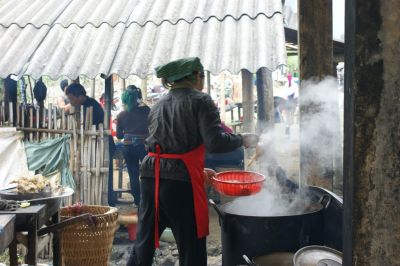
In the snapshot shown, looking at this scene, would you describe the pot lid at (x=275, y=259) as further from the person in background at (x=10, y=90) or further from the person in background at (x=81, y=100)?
the person in background at (x=10, y=90)

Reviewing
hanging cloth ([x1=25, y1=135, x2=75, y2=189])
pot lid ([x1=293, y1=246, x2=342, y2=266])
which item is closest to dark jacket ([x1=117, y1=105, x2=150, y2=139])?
hanging cloth ([x1=25, y1=135, x2=75, y2=189])

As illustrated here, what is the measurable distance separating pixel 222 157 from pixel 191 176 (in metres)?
4.70

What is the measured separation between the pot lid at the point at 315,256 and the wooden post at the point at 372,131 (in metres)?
1.30

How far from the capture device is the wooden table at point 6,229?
313cm

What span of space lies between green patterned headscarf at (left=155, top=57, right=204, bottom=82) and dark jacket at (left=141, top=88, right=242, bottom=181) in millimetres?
118

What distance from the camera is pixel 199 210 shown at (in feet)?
12.5

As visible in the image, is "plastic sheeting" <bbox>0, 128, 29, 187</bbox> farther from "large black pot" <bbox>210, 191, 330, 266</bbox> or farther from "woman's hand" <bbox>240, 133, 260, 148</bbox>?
"woman's hand" <bbox>240, 133, 260, 148</bbox>

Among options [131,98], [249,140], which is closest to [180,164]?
[249,140]

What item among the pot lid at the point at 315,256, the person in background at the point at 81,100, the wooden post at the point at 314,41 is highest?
the wooden post at the point at 314,41

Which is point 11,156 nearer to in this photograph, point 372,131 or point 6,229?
point 6,229

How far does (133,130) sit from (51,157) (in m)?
1.57

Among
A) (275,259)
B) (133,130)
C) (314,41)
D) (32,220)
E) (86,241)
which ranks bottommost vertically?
(86,241)

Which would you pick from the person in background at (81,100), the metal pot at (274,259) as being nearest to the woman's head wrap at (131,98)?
the person in background at (81,100)

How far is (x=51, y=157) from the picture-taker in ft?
21.3
